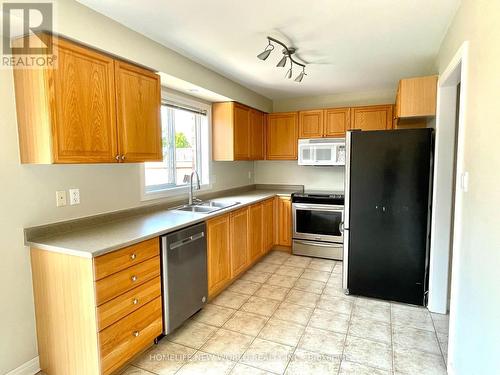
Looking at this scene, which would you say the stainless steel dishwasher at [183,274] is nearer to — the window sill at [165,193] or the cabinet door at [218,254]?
the cabinet door at [218,254]

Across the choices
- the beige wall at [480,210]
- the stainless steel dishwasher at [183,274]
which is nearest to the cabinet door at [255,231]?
the stainless steel dishwasher at [183,274]

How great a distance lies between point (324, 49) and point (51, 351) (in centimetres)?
314

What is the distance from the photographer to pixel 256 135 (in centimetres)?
448

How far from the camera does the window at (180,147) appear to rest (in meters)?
3.10

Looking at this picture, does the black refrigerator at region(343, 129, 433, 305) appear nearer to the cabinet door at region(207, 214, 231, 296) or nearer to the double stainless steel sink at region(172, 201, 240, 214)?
the cabinet door at region(207, 214, 231, 296)

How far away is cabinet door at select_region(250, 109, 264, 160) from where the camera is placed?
434 centimetres

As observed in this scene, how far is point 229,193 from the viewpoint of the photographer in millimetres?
4289

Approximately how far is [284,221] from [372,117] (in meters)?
1.95

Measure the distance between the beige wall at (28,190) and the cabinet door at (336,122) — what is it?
9.19ft

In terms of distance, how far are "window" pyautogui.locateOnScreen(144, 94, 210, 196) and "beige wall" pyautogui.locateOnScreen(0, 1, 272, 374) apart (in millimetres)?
713

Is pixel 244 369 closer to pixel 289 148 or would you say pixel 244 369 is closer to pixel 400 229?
pixel 400 229

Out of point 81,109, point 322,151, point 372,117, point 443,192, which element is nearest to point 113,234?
point 81,109

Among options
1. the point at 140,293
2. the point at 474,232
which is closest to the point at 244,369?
the point at 140,293

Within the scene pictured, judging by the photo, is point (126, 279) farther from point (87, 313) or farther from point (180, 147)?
point (180, 147)
